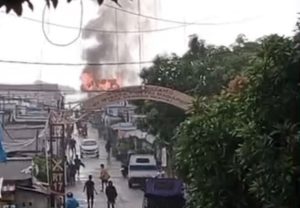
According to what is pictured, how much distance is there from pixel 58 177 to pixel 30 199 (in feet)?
8.93

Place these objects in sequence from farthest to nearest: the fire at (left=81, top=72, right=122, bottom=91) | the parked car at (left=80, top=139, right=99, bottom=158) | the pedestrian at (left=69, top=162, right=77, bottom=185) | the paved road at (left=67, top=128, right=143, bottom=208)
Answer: the parked car at (left=80, top=139, right=99, bottom=158)
the fire at (left=81, top=72, right=122, bottom=91)
the pedestrian at (left=69, top=162, right=77, bottom=185)
the paved road at (left=67, top=128, right=143, bottom=208)

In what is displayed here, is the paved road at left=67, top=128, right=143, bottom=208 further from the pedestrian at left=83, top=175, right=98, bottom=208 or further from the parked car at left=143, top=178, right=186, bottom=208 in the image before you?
the parked car at left=143, top=178, right=186, bottom=208

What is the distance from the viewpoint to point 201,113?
10.4 m

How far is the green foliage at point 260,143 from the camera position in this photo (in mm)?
6918

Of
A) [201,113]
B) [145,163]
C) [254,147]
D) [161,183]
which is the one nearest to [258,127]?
[254,147]

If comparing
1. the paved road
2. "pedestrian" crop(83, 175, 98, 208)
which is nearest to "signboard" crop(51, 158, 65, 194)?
"pedestrian" crop(83, 175, 98, 208)

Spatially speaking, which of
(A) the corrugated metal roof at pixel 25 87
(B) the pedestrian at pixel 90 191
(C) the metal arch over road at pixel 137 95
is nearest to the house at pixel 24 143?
(B) the pedestrian at pixel 90 191

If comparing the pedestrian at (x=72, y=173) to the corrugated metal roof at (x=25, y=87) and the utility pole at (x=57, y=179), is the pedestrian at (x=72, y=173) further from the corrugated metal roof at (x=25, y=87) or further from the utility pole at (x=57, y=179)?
the corrugated metal roof at (x=25, y=87)

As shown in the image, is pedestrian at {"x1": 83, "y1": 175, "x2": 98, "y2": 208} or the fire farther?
the fire

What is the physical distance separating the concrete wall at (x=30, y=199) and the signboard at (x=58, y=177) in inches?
42.5

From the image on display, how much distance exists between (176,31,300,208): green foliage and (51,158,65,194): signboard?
11.3 metres

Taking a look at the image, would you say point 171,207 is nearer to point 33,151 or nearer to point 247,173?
point 33,151

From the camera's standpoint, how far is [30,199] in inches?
725

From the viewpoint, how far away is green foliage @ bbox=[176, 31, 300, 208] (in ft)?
22.7
